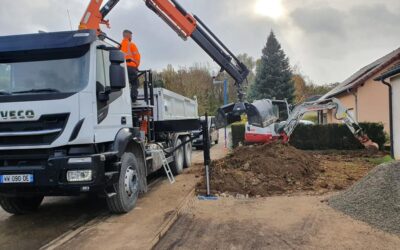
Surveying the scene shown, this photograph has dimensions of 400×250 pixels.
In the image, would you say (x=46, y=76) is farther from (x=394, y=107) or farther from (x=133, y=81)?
(x=394, y=107)

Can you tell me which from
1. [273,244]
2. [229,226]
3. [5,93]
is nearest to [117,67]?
[5,93]

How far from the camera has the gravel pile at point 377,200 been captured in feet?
19.6

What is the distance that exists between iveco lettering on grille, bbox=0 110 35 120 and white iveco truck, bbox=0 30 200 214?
1cm

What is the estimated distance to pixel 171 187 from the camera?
9812 millimetres

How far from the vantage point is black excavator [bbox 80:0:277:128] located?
873 cm

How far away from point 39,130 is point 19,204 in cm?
235

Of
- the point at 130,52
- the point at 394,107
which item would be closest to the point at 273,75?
the point at 394,107

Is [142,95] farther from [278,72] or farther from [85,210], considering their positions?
[278,72]

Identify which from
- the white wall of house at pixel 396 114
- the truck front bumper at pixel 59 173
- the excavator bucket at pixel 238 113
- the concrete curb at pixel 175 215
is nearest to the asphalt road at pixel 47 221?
the truck front bumper at pixel 59 173

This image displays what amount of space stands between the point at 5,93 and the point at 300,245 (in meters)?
4.82

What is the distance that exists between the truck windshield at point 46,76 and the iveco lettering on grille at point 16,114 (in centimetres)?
34

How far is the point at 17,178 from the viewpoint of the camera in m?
5.96

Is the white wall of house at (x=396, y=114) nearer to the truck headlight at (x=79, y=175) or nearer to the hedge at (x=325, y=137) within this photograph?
the hedge at (x=325, y=137)

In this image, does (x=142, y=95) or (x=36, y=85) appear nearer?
(x=36, y=85)
